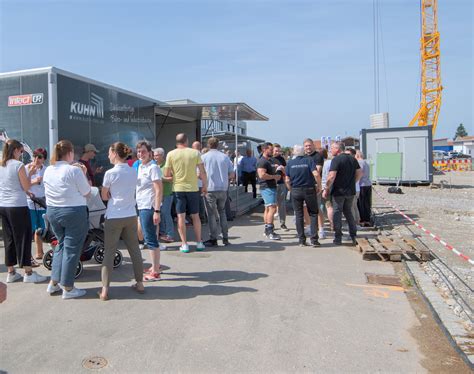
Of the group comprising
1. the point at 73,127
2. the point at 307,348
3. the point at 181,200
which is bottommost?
the point at 307,348

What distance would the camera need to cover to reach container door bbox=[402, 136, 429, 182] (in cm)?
2092

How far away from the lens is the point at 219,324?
400cm

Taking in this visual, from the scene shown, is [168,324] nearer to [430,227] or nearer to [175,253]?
[175,253]

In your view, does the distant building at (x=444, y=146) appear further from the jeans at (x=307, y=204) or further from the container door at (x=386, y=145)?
the jeans at (x=307, y=204)

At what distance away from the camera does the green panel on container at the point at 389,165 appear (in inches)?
805

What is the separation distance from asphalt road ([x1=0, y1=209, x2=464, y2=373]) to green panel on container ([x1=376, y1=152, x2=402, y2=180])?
15.6 metres

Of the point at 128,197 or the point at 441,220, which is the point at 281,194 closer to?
the point at 441,220

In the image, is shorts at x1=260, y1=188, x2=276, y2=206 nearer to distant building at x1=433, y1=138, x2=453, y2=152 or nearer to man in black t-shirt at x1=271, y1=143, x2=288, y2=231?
man in black t-shirt at x1=271, y1=143, x2=288, y2=231

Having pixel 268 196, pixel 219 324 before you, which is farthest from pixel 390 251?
pixel 219 324

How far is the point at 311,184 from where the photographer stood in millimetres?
7426

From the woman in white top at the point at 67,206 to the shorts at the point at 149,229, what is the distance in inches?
34.1

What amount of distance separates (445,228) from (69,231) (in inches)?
353

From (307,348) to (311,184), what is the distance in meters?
4.20

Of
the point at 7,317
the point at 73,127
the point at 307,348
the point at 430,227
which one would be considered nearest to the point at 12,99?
the point at 73,127
